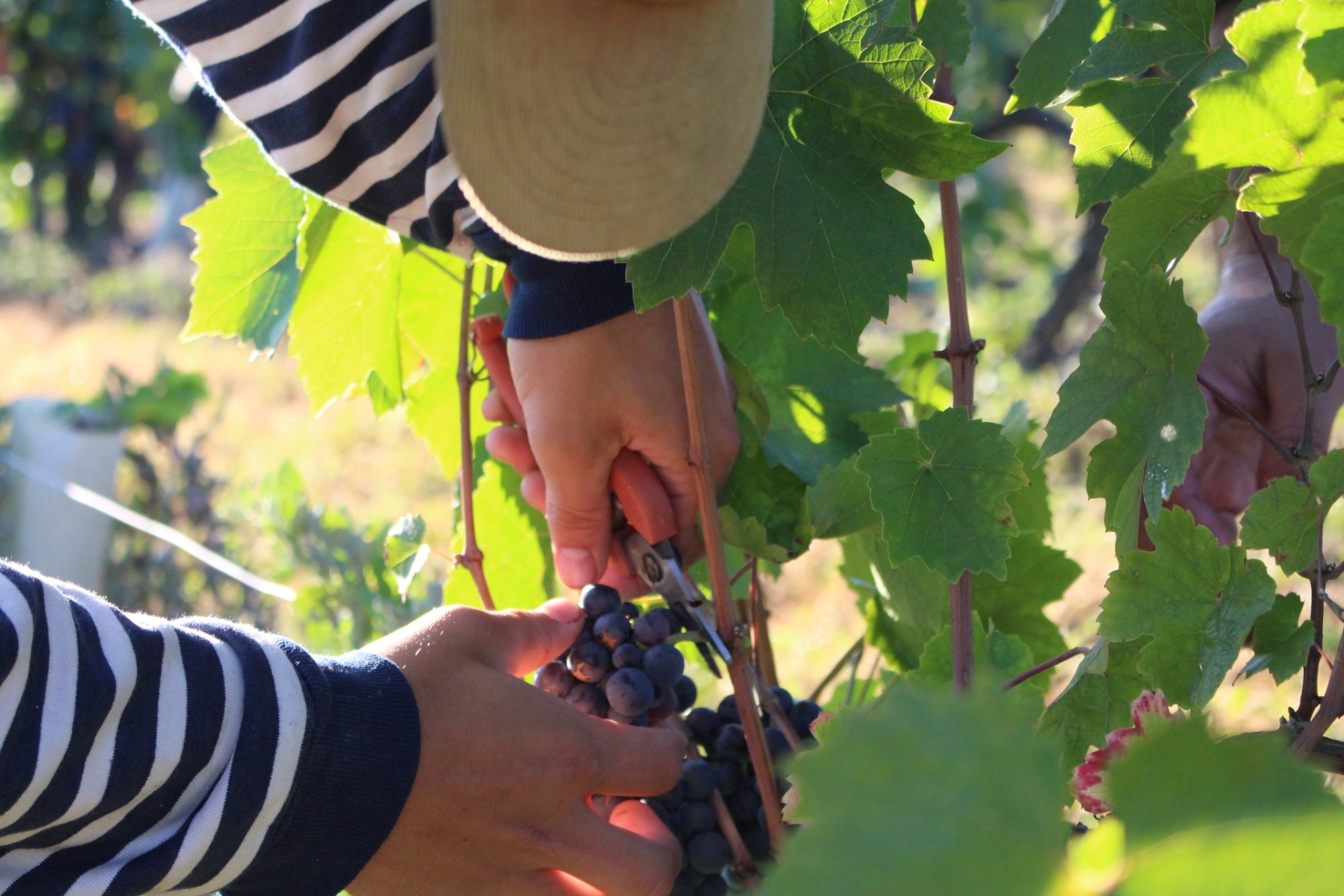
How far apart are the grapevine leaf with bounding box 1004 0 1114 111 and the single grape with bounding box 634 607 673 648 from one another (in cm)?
51

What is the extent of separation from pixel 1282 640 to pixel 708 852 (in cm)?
46

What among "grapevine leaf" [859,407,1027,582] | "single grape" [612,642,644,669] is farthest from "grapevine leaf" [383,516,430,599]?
"grapevine leaf" [859,407,1027,582]

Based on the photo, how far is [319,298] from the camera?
4.09 feet

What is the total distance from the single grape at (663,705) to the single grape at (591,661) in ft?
0.16

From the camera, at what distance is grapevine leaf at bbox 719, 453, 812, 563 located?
1.00 m

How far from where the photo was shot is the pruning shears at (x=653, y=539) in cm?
99

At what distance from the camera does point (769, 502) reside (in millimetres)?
1022

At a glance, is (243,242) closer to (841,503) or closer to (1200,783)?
(841,503)

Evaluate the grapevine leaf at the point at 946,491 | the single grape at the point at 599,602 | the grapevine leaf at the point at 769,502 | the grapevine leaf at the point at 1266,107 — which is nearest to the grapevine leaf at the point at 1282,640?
the grapevine leaf at the point at 946,491

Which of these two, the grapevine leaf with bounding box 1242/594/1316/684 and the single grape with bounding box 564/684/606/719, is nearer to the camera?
the grapevine leaf with bounding box 1242/594/1316/684

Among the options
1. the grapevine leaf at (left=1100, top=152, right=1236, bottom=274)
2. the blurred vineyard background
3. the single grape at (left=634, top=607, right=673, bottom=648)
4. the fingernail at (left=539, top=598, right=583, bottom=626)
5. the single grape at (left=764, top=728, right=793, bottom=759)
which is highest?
the grapevine leaf at (left=1100, top=152, right=1236, bottom=274)

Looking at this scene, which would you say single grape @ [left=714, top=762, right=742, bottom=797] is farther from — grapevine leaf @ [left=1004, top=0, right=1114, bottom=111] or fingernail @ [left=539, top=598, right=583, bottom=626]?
grapevine leaf @ [left=1004, top=0, right=1114, bottom=111]

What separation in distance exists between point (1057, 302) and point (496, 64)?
4639 mm

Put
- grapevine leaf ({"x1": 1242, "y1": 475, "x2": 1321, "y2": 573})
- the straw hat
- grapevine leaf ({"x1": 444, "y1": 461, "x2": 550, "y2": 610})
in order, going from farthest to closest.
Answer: grapevine leaf ({"x1": 444, "y1": 461, "x2": 550, "y2": 610}) < grapevine leaf ({"x1": 1242, "y1": 475, "x2": 1321, "y2": 573}) < the straw hat
